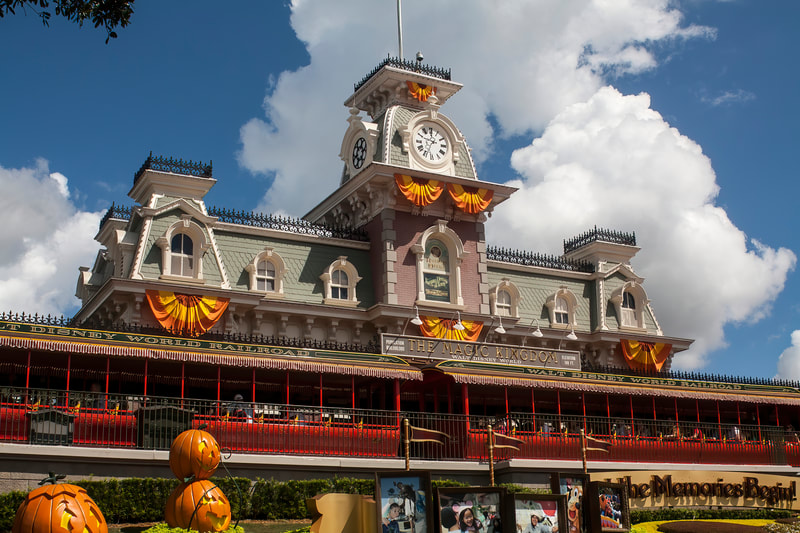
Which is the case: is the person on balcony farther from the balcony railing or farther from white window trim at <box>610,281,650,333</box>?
white window trim at <box>610,281,650,333</box>

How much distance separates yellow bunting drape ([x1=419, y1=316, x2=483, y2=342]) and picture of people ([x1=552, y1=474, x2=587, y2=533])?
64.4 feet

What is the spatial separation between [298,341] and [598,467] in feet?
39.7

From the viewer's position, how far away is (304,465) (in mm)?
28141

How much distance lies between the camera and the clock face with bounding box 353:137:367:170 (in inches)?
1705

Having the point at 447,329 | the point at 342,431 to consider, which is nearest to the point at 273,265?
the point at 447,329

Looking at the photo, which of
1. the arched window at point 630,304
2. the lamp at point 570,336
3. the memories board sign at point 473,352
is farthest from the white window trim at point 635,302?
the memories board sign at point 473,352

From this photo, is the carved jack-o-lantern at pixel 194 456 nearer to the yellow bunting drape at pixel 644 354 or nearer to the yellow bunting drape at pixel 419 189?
the yellow bunting drape at pixel 419 189

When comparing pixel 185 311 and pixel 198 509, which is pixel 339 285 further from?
pixel 198 509

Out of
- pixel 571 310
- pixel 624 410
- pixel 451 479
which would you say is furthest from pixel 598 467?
pixel 571 310

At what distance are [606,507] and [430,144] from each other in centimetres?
2469

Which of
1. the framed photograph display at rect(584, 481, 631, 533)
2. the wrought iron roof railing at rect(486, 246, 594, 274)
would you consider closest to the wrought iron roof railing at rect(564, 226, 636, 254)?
the wrought iron roof railing at rect(486, 246, 594, 274)

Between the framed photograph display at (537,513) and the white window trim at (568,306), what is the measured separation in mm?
27842

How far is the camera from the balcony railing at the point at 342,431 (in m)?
26.2

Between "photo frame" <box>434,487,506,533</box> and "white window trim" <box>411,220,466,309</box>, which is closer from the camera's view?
"photo frame" <box>434,487,506,533</box>
